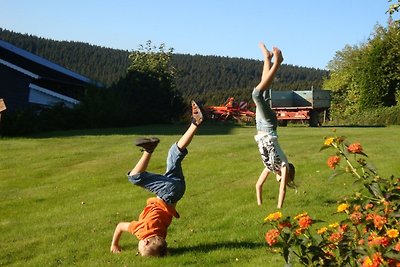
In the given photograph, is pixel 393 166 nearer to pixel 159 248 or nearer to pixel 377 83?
pixel 159 248

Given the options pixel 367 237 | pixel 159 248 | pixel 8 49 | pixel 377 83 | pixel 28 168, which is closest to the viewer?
pixel 367 237

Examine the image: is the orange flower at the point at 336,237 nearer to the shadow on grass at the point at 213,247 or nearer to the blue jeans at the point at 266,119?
the shadow on grass at the point at 213,247

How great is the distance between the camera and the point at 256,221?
7691mm

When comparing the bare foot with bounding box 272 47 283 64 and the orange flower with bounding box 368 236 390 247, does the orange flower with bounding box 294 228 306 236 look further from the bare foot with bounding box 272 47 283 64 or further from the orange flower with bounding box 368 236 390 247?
the bare foot with bounding box 272 47 283 64

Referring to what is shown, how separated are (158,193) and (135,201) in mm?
3030

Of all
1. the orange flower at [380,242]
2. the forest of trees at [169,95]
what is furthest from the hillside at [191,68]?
the orange flower at [380,242]

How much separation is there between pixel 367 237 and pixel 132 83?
1524 inches

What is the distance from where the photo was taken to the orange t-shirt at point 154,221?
20.9 feet

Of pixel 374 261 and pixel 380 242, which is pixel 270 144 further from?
pixel 374 261

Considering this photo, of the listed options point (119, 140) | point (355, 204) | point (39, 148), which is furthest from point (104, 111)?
point (355, 204)

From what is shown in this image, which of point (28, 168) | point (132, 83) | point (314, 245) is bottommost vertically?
point (28, 168)

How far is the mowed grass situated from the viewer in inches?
256

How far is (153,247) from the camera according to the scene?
6285mm

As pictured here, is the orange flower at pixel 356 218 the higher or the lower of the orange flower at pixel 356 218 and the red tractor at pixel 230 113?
the lower
